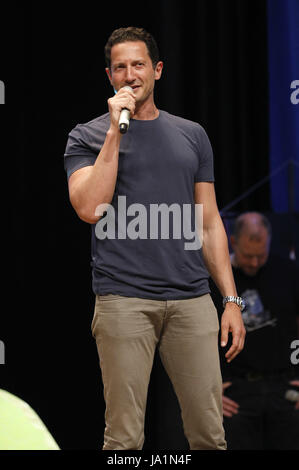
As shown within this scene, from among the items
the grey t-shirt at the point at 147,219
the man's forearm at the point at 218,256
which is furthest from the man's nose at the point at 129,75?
the man's forearm at the point at 218,256

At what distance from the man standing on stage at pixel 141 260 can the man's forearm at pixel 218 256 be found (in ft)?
0.16

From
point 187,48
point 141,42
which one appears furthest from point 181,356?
point 187,48

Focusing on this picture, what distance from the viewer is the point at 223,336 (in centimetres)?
181

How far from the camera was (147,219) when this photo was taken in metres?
1.71

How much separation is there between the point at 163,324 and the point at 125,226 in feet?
0.89

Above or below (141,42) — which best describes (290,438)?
below

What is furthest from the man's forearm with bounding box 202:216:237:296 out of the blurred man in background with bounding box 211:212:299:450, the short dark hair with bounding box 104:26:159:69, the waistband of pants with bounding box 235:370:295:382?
the waistband of pants with bounding box 235:370:295:382

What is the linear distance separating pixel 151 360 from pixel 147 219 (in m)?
0.36

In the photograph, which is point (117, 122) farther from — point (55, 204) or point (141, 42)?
point (55, 204)

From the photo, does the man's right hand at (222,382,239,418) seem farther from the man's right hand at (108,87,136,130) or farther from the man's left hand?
the man's right hand at (108,87,136,130)

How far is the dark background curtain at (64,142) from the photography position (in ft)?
8.93

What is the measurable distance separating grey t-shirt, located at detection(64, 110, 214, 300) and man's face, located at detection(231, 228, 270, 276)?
835 mm

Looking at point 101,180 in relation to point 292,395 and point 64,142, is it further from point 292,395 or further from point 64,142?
point 292,395

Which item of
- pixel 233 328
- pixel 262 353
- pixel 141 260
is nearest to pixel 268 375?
pixel 262 353
